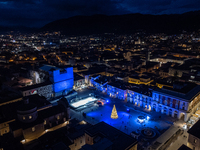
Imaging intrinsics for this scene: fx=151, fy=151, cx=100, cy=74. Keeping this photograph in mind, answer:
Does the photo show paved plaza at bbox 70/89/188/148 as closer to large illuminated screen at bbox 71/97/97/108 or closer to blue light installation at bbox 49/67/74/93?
large illuminated screen at bbox 71/97/97/108

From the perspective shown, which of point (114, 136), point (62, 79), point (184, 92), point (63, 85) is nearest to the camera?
point (114, 136)

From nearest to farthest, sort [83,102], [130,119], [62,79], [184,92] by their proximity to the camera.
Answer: [130,119], [184,92], [83,102], [62,79]

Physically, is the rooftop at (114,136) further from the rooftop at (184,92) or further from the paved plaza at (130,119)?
the rooftop at (184,92)

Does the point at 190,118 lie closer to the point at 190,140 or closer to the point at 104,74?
the point at 190,140

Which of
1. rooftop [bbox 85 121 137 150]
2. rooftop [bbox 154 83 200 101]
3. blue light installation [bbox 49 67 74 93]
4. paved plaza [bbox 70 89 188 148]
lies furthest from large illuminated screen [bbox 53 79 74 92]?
rooftop [bbox 154 83 200 101]

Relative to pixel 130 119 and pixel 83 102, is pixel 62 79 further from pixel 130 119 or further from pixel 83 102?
pixel 130 119

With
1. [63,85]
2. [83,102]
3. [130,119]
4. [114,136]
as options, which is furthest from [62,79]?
[114,136]

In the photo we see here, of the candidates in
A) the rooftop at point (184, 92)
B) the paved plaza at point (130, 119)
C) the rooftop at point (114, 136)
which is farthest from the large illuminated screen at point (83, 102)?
the rooftop at point (184, 92)

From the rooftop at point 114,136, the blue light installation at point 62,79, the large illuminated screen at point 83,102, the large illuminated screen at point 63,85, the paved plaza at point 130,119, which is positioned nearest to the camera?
the rooftop at point 114,136
